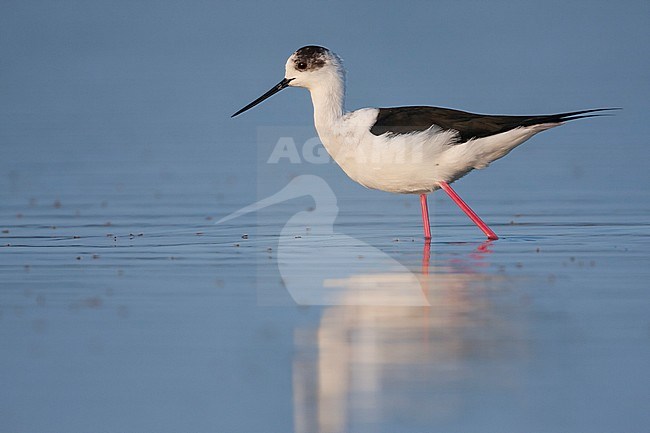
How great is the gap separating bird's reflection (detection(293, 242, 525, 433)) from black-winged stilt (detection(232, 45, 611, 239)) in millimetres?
2186

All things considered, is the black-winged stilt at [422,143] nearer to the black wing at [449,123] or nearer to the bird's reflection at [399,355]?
the black wing at [449,123]

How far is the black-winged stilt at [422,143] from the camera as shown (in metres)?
9.05

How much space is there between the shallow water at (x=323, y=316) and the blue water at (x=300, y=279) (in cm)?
2

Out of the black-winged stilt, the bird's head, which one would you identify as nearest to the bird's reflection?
the black-winged stilt

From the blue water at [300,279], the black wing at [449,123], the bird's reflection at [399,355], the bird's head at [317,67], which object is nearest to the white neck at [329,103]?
the bird's head at [317,67]

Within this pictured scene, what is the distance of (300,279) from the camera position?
7.28 meters

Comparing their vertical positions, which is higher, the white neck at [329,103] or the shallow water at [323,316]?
the white neck at [329,103]

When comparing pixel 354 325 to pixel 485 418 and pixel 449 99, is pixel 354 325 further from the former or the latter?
pixel 449 99

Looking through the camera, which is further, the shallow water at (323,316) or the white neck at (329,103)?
the white neck at (329,103)

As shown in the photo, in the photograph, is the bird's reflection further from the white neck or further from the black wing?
the white neck

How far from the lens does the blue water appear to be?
4922 mm

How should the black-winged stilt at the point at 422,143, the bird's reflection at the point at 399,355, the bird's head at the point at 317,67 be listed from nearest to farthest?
1. the bird's reflection at the point at 399,355
2. the black-winged stilt at the point at 422,143
3. the bird's head at the point at 317,67

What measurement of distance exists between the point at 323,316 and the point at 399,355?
3.01ft

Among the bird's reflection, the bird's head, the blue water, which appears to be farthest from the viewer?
the bird's head
